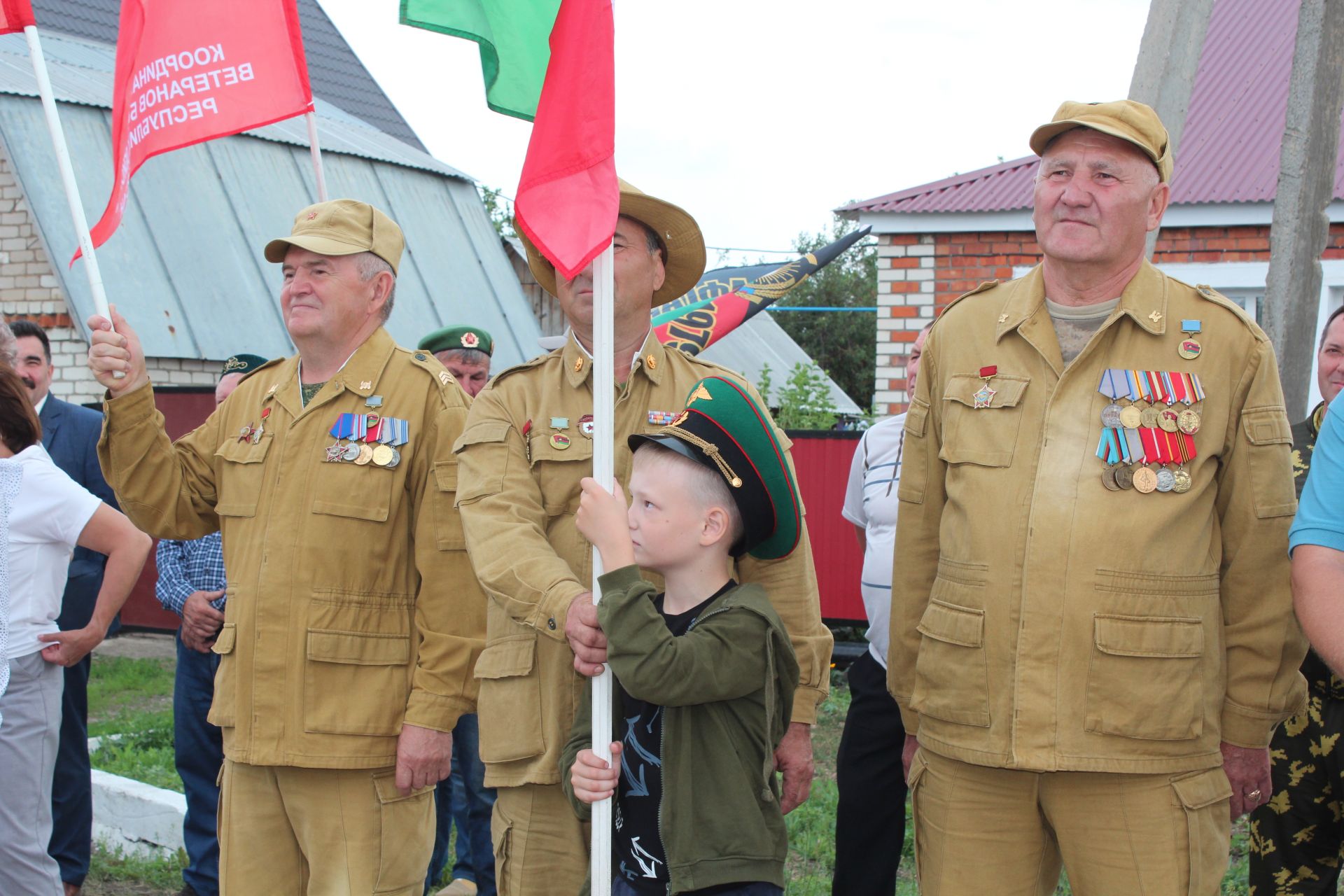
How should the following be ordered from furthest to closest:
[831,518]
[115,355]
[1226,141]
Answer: [1226,141]
[831,518]
[115,355]

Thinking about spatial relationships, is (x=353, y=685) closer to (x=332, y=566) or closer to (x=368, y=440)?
(x=332, y=566)

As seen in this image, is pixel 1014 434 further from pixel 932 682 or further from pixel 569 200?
pixel 569 200

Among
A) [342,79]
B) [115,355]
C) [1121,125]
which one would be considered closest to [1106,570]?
[1121,125]

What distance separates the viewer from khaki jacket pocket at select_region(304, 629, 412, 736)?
127 inches

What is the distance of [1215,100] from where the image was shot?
11.2 meters

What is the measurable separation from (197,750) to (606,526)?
3215 millimetres

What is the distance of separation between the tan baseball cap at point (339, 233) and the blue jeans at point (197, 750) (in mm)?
2182

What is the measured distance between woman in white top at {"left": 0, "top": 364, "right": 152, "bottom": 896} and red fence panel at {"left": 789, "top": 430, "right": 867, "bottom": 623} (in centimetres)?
551

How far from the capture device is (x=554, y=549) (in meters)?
3.06

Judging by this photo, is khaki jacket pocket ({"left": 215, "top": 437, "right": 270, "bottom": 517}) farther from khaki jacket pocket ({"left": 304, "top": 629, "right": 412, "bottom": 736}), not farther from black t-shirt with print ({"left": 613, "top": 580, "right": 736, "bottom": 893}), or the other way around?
black t-shirt with print ({"left": 613, "top": 580, "right": 736, "bottom": 893})

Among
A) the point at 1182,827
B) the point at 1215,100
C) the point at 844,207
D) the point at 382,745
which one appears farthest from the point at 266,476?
the point at 1215,100

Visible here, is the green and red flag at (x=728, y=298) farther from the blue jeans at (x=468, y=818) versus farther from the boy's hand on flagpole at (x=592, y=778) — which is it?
the boy's hand on flagpole at (x=592, y=778)

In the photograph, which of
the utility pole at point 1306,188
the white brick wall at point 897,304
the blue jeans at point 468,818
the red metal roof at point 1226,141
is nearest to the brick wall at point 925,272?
the white brick wall at point 897,304

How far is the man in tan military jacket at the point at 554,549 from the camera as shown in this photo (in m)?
2.88
